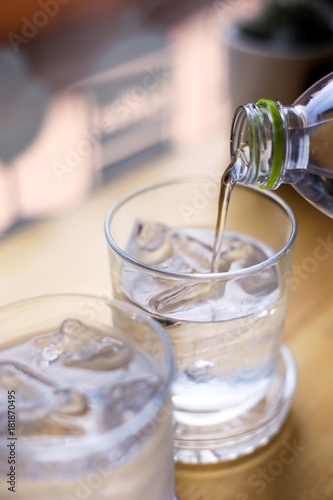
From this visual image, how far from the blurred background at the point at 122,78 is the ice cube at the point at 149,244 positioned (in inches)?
10.7

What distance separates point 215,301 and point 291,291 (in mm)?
257

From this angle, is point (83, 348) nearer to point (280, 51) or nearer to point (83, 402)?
point (83, 402)

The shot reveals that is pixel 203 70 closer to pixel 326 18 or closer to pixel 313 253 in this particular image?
pixel 326 18

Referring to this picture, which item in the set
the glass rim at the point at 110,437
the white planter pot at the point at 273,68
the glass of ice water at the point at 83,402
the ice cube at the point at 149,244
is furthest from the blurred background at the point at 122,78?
the glass rim at the point at 110,437

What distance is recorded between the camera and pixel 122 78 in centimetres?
189

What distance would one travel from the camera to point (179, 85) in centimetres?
163

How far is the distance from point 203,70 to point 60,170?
0.97 meters

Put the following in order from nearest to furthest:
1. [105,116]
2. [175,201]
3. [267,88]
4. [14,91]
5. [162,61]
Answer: [175,201]
[267,88]
[105,116]
[162,61]
[14,91]

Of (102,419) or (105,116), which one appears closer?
(102,419)

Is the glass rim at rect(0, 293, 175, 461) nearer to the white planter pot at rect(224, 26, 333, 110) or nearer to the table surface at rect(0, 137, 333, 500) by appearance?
the table surface at rect(0, 137, 333, 500)

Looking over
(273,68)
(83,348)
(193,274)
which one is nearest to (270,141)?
(193,274)

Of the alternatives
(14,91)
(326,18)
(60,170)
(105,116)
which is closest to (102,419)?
(60,170)

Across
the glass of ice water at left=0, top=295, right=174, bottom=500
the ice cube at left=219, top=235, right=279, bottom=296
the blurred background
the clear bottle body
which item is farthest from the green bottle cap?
the blurred background

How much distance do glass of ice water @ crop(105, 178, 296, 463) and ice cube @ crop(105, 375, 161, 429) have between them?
0.12 meters
